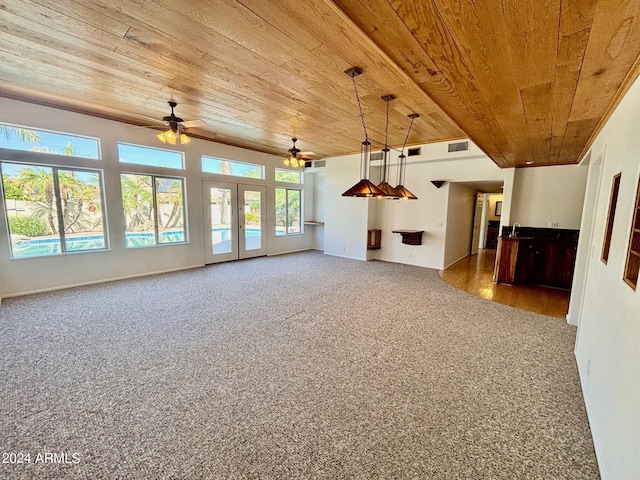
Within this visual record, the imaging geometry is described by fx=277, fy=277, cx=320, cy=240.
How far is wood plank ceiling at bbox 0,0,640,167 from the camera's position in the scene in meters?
1.51

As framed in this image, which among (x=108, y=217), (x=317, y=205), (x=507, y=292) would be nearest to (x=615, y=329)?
(x=507, y=292)

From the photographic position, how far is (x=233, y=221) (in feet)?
23.5

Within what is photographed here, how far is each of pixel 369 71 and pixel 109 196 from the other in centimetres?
495

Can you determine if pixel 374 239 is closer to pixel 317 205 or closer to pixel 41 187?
pixel 317 205

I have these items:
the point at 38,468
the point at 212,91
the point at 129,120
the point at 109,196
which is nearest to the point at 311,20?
the point at 212,91

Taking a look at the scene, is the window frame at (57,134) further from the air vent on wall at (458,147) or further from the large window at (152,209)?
the air vent on wall at (458,147)

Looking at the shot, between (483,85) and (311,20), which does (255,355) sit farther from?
(483,85)

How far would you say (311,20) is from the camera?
2023 millimetres

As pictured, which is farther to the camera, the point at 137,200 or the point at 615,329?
the point at 137,200

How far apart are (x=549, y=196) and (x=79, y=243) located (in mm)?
8862

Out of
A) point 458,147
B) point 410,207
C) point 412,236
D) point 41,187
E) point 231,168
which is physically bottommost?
point 412,236

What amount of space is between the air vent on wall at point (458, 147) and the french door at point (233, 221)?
15.6ft

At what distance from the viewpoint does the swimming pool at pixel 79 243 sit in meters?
4.34

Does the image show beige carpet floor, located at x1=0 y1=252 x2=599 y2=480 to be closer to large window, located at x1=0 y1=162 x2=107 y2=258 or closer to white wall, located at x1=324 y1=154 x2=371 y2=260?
large window, located at x1=0 y1=162 x2=107 y2=258
